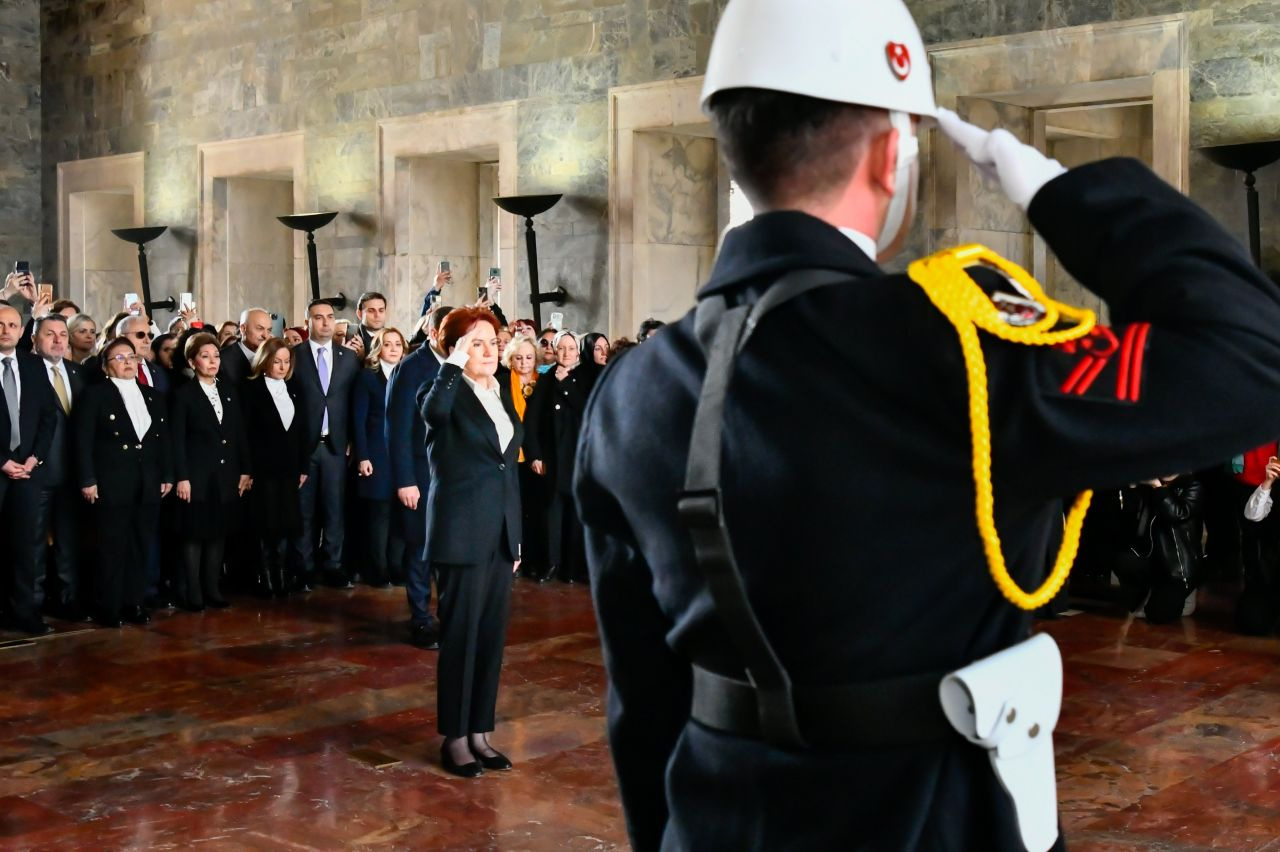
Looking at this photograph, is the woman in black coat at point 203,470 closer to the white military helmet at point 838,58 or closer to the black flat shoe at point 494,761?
the black flat shoe at point 494,761

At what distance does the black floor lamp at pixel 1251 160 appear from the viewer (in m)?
9.84

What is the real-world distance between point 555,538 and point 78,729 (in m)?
4.71

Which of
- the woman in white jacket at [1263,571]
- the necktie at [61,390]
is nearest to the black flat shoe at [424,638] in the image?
the necktie at [61,390]

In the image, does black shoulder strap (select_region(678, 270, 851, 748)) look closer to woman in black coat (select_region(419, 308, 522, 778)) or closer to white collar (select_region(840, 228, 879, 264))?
white collar (select_region(840, 228, 879, 264))

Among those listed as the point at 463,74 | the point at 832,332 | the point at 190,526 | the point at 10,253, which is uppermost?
the point at 463,74

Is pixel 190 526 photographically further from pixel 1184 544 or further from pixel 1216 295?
pixel 1216 295

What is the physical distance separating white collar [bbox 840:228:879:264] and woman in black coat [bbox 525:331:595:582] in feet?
29.5

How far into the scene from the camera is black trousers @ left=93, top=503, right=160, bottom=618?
852cm

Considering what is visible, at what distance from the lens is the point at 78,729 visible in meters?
6.22

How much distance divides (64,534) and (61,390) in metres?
0.83

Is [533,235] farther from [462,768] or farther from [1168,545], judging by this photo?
[462,768]

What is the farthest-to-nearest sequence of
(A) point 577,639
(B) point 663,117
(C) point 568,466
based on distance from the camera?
(B) point 663,117 < (C) point 568,466 < (A) point 577,639

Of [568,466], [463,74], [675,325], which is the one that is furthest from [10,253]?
[675,325]

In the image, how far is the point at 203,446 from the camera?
9.14 metres
